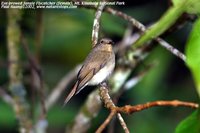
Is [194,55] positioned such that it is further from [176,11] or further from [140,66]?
[140,66]

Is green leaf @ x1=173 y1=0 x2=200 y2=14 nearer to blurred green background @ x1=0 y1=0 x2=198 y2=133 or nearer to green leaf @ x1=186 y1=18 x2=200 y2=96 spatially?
green leaf @ x1=186 y1=18 x2=200 y2=96

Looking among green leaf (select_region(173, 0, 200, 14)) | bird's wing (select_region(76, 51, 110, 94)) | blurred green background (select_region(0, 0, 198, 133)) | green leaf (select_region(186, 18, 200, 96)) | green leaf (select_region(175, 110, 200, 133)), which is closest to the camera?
green leaf (select_region(186, 18, 200, 96))

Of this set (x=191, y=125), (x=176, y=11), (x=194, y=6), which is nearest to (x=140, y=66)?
Result: (x=176, y=11)

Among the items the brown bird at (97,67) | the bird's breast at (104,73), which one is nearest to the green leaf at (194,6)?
the brown bird at (97,67)

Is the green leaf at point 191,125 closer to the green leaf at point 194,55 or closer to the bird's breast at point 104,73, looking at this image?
the green leaf at point 194,55

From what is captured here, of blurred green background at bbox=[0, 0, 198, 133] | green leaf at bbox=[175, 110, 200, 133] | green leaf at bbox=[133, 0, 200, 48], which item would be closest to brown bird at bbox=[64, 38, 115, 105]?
green leaf at bbox=[133, 0, 200, 48]

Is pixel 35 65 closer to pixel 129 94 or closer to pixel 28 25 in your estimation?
pixel 28 25
